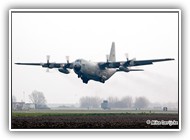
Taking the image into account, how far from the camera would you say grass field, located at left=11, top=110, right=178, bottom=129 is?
23.2 m

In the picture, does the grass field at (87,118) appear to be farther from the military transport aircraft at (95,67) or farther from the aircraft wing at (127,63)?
the aircraft wing at (127,63)

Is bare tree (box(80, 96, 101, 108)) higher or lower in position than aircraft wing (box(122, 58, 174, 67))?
lower

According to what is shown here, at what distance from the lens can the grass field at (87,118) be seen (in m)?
23.2

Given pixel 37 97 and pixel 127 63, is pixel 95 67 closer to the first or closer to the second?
pixel 127 63

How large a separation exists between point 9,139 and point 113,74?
22.2ft

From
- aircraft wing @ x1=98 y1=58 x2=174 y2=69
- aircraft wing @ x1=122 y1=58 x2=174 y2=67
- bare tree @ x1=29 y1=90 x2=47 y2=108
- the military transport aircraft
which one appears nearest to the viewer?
bare tree @ x1=29 y1=90 x2=47 y2=108

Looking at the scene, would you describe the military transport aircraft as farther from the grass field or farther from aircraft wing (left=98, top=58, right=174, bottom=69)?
the grass field

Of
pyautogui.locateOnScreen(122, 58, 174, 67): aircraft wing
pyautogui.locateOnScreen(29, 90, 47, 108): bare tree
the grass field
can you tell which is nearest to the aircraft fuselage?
pyautogui.locateOnScreen(122, 58, 174, 67): aircraft wing

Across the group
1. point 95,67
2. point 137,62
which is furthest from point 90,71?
point 137,62

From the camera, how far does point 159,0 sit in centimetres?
2292

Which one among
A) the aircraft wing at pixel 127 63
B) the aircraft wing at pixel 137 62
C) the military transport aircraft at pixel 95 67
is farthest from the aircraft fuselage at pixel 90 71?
the aircraft wing at pixel 137 62

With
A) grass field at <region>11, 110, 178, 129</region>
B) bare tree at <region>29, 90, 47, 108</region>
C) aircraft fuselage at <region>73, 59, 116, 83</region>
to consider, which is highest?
aircraft fuselage at <region>73, 59, 116, 83</region>
